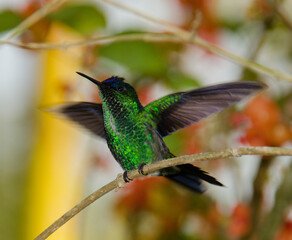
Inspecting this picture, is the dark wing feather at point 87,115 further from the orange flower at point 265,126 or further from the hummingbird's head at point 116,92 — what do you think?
the orange flower at point 265,126

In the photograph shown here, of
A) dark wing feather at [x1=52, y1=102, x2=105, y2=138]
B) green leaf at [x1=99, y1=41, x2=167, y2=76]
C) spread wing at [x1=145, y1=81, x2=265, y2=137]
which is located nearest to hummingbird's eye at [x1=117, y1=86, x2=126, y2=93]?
spread wing at [x1=145, y1=81, x2=265, y2=137]

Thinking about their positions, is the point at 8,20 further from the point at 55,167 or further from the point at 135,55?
the point at 55,167

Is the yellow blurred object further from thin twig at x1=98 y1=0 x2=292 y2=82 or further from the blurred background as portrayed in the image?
thin twig at x1=98 y1=0 x2=292 y2=82

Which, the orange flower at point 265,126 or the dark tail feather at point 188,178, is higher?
the orange flower at point 265,126

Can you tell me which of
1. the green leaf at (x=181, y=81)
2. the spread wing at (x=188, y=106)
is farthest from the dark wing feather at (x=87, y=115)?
the green leaf at (x=181, y=81)

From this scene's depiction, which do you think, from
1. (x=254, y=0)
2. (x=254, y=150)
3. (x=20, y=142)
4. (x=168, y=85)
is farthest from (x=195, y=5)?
(x=20, y=142)
